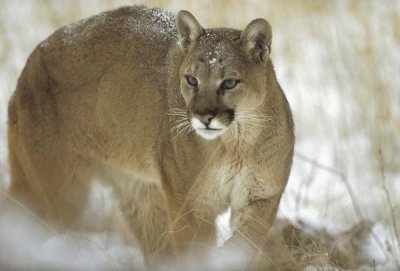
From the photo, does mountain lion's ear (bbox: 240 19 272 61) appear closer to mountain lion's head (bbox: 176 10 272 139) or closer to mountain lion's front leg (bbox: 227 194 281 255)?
mountain lion's head (bbox: 176 10 272 139)

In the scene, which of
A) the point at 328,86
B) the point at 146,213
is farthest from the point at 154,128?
the point at 328,86

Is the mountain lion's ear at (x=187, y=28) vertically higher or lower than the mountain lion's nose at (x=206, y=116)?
higher

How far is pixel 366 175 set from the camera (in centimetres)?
700

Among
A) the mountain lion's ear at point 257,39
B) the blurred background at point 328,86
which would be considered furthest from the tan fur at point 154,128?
the blurred background at point 328,86

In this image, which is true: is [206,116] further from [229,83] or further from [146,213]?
[146,213]

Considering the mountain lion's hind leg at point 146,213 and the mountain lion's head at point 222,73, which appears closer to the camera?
the mountain lion's head at point 222,73

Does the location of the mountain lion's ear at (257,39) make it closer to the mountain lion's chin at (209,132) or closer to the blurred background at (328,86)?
the mountain lion's chin at (209,132)

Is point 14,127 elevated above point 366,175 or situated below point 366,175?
above

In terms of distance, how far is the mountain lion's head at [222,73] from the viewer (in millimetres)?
4219

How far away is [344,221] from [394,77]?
8.25 feet

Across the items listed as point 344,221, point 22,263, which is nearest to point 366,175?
point 344,221

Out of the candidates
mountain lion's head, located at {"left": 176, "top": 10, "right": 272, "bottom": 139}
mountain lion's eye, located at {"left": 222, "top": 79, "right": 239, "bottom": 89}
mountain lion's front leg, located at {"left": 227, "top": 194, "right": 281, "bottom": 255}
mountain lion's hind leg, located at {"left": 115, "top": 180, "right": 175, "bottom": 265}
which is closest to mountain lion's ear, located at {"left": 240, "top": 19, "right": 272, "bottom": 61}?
mountain lion's head, located at {"left": 176, "top": 10, "right": 272, "bottom": 139}

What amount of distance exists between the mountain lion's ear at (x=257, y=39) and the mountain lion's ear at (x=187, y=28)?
0.28 m

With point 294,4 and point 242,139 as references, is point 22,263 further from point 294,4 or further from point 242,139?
point 294,4
